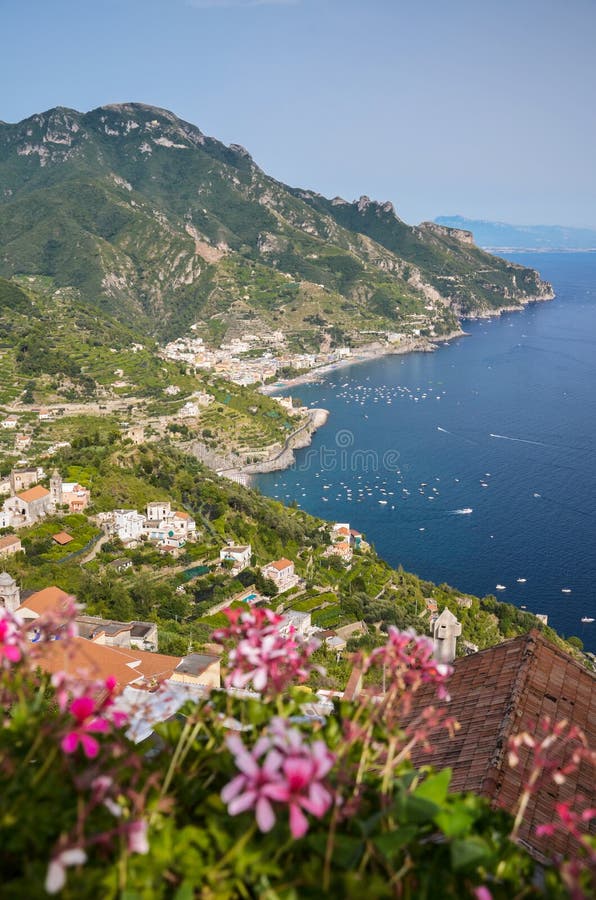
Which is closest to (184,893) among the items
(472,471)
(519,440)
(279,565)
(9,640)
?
(9,640)

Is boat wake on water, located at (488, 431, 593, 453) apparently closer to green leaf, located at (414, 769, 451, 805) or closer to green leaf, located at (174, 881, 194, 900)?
green leaf, located at (414, 769, 451, 805)

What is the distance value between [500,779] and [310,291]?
10068 centimetres

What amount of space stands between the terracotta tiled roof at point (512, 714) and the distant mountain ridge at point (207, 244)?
83850mm

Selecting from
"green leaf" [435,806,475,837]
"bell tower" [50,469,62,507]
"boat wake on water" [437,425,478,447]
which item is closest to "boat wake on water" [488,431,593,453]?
"boat wake on water" [437,425,478,447]

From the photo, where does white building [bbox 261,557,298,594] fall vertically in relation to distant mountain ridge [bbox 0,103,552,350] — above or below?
below

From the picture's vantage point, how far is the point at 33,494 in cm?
2592

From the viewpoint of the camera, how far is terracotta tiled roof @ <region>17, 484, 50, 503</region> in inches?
1009

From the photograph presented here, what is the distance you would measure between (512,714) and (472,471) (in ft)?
143

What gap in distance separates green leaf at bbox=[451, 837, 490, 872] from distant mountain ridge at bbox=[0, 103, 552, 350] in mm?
87453

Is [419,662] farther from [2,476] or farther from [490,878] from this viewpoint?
[2,476]

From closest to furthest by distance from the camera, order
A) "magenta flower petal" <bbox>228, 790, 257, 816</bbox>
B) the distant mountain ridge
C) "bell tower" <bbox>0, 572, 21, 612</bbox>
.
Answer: "magenta flower petal" <bbox>228, 790, 257, 816</bbox>
"bell tower" <bbox>0, 572, 21, 612</bbox>
the distant mountain ridge

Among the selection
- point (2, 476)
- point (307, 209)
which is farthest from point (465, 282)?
point (2, 476)

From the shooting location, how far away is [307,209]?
14562 centimetres

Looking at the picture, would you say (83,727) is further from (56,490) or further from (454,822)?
(56,490)
